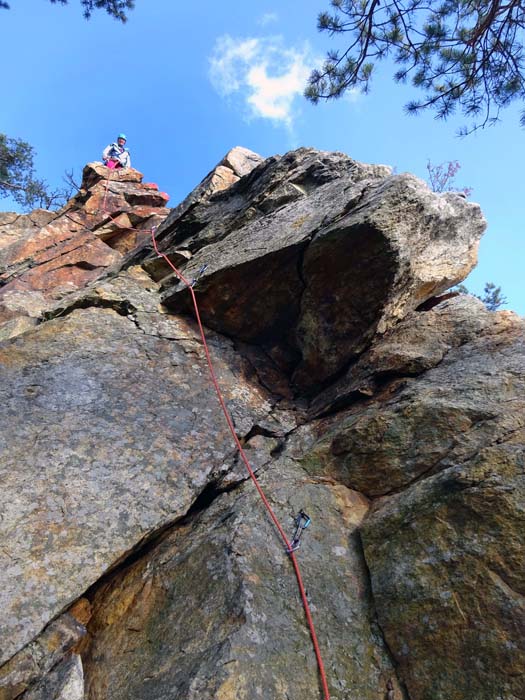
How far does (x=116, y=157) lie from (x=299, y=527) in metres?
15.2

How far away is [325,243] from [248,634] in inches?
140

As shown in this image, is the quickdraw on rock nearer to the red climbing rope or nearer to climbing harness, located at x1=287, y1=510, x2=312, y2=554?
the red climbing rope

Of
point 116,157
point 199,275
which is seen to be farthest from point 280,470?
point 116,157

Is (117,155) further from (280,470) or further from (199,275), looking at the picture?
(280,470)

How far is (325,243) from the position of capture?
4504 millimetres

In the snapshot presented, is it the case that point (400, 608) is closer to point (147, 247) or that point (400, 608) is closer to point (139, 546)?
point (139, 546)

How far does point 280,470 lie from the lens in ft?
12.9

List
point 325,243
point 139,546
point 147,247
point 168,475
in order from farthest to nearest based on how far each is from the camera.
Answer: point 147,247, point 325,243, point 168,475, point 139,546

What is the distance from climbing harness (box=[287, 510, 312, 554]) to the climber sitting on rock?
14520mm

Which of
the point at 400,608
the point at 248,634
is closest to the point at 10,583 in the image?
the point at 248,634

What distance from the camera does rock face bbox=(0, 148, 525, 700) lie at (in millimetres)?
2537

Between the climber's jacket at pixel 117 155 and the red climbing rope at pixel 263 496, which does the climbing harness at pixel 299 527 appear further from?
the climber's jacket at pixel 117 155

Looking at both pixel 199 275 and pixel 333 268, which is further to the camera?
pixel 199 275

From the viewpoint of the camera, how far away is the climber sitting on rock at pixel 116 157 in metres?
14.8
